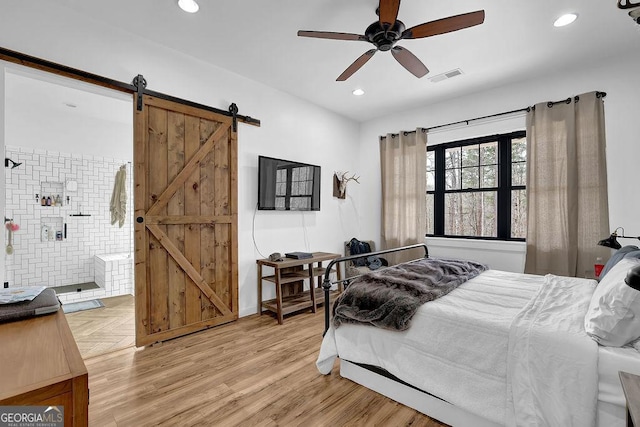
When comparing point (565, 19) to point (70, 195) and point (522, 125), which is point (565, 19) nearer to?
point (522, 125)

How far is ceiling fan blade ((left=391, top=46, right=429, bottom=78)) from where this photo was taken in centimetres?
237

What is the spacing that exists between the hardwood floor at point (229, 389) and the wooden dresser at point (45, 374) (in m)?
1.12

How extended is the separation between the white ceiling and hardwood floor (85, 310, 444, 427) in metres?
2.44

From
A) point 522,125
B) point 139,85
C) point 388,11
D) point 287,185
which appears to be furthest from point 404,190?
point 139,85

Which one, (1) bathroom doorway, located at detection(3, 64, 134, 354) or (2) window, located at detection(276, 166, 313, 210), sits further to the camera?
(1) bathroom doorway, located at detection(3, 64, 134, 354)

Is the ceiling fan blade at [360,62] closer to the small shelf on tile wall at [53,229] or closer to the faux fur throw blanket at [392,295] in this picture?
the faux fur throw blanket at [392,295]

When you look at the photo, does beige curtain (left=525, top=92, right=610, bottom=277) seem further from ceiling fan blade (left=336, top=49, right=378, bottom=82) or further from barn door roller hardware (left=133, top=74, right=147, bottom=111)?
barn door roller hardware (left=133, top=74, right=147, bottom=111)

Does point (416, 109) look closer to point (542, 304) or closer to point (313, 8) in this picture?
point (313, 8)

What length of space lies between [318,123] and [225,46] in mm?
→ 1831

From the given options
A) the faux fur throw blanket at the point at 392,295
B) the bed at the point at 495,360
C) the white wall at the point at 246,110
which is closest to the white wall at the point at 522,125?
the white wall at the point at 246,110

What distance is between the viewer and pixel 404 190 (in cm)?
447

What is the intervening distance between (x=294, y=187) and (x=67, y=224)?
12.1ft

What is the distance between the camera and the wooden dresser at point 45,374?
67 centimetres

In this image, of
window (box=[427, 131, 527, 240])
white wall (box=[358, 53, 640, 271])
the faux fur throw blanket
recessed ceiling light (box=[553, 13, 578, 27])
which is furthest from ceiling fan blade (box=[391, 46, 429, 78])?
window (box=[427, 131, 527, 240])
